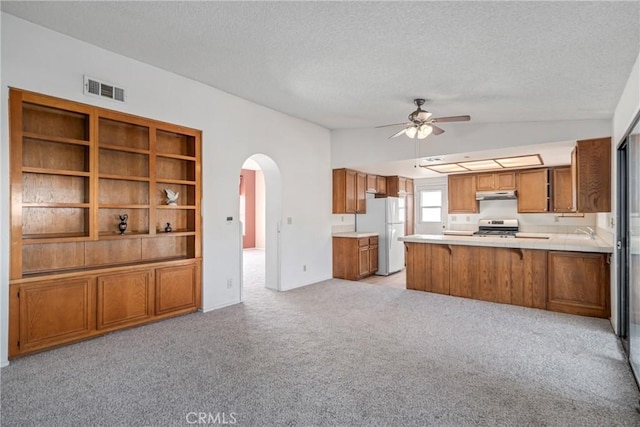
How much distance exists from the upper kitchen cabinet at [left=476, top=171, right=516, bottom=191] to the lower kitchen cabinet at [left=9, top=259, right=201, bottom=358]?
5585 mm

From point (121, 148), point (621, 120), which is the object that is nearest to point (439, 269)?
point (621, 120)

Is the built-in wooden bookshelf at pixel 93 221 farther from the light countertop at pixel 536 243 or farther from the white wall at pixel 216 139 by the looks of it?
the light countertop at pixel 536 243

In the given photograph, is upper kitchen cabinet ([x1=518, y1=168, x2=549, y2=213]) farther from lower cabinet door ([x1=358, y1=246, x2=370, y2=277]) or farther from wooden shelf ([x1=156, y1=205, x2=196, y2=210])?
wooden shelf ([x1=156, y1=205, x2=196, y2=210])

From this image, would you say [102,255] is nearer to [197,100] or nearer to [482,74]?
[197,100]

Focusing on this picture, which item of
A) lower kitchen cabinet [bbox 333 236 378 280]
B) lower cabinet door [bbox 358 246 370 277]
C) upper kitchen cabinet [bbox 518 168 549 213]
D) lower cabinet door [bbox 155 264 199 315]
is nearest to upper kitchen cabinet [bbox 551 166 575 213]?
A: upper kitchen cabinet [bbox 518 168 549 213]

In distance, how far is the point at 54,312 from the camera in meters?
3.02

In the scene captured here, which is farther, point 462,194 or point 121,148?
point 462,194

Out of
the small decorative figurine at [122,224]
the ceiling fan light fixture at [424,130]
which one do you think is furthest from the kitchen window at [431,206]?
the small decorative figurine at [122,224]

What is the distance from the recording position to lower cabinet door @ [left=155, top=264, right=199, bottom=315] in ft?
12.5

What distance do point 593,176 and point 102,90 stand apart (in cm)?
550

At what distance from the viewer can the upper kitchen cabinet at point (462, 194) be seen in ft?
22.7

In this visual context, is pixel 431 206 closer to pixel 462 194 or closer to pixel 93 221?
pixel 462 194

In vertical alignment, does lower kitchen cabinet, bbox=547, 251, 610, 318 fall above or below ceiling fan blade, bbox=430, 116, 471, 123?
below

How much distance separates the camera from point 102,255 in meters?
3.56
